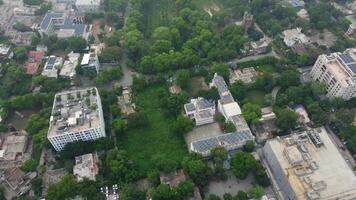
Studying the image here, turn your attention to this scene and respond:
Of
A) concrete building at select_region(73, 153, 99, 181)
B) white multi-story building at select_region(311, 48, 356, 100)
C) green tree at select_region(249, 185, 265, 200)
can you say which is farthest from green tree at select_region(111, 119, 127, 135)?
white multi-story building at select_region(311, 48, 356, 100)

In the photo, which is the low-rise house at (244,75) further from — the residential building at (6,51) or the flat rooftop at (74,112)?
the residential building at (6,51)

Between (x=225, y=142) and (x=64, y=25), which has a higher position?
(x=64, y=25)

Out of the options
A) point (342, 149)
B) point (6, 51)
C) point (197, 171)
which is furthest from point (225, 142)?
point (6, 51)

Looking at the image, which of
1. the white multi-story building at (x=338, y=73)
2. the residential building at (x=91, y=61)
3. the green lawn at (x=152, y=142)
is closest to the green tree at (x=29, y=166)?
the green lawn at (x=152, y=142)

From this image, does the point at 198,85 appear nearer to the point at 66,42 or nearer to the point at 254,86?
the point at 254,86

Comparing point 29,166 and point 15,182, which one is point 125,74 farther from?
point 15,182

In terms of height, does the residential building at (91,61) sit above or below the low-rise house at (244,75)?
above
